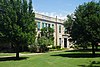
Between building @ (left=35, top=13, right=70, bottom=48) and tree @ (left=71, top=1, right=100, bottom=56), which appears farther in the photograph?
building @ (left=35, top=13, right=70, bottom=48)

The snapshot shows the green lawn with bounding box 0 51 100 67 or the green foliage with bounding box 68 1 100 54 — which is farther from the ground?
the green foliage with bounding box 68 1 100 54

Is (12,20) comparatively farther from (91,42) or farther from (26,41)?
(91,42)

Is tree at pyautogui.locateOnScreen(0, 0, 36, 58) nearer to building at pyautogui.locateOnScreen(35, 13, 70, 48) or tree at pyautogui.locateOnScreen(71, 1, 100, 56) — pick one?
tree at pyautogui.locateOnScreen(71, 1, 100, 56)

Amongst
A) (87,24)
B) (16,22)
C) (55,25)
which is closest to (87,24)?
(87,24)

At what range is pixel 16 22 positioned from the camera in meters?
27.6

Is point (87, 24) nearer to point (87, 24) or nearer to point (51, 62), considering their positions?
point (87, 24)

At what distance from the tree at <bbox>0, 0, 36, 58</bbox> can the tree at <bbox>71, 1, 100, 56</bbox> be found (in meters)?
7.07

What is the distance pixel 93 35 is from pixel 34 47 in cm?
1730

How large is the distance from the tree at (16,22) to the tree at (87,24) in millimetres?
7070

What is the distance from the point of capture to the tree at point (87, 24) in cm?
3111

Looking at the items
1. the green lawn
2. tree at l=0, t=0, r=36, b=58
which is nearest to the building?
tree at l=0, t=0, r=36, b=58

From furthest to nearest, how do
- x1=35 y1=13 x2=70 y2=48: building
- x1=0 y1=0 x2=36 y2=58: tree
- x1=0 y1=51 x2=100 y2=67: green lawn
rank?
1. x1=35 y1=13 x2=70 y2=48: building
2. x1=0 y1=0 x2=36 y2=58: tree
3. x1=0 y1=51 x2=100 y2=67: green lawn

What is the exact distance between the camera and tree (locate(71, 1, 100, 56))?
31109mm

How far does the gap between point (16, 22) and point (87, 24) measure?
32.6 ft
